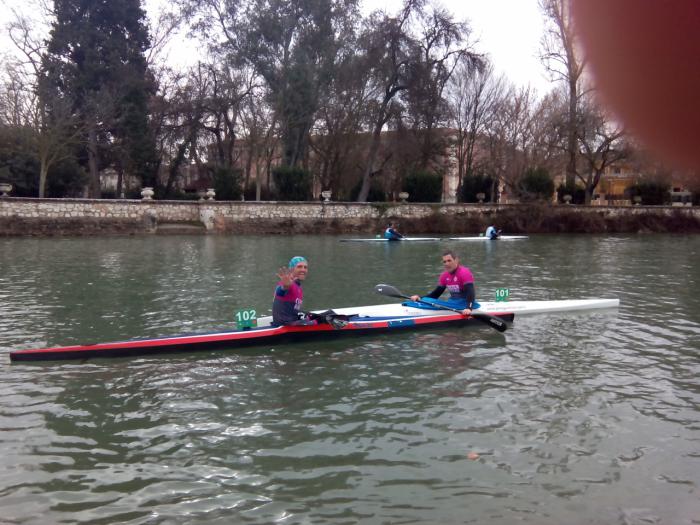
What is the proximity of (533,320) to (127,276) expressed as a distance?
11.0m

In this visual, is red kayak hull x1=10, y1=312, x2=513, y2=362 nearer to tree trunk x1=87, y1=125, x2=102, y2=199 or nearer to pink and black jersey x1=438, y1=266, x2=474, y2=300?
pink and black jersey x1=438, y1=266, x2=474, y2=300

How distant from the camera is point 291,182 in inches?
1548

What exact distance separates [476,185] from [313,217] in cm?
1465

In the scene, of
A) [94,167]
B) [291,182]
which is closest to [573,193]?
[291,182]

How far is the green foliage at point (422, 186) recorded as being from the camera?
135ft

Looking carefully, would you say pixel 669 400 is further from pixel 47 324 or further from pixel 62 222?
pixel 62 222

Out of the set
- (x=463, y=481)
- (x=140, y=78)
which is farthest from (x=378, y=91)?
(x=463, y=481)

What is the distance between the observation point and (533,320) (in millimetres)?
11000

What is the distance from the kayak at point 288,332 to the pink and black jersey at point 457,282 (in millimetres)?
430

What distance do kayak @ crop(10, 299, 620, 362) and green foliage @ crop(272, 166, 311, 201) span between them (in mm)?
29429

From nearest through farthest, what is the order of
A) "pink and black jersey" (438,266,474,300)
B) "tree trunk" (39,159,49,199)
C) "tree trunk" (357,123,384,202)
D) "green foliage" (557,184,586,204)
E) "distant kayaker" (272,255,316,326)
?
"distant kayaker" (272,255,316,326), "pink and black jersey" (438,266,474,300), "tree trunk" (39,159,49,199), "tree trunk" (357,123,384,202), "green foliage" (557,184,586,204)

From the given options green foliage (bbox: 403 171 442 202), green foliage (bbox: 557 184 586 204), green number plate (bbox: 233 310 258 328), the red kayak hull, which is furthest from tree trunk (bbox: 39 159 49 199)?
green foliage (bbox: 557 184 586 204)

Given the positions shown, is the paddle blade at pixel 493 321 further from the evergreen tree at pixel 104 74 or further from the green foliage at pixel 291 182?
the evergreen tree at pixel 104 74

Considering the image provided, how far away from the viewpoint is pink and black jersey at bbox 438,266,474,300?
10.3 m
